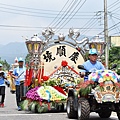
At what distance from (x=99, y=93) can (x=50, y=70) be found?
7578 millimetres

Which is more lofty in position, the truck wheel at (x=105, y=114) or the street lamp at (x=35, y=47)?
the street lamp at (x=35, y=47)

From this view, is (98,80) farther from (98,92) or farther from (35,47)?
(35,47)

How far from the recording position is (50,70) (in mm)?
16703

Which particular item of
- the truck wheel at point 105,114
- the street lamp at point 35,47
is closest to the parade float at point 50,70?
the street lamp at point 35,47

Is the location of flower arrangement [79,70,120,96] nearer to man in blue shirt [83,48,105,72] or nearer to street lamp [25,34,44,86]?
man in blue shirt [83,48,105,72]

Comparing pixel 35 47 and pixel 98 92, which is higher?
pixel 35 47

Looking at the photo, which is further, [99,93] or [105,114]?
[105,114]

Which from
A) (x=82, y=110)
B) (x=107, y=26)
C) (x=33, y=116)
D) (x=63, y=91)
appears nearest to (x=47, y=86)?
(x=63, y=91)

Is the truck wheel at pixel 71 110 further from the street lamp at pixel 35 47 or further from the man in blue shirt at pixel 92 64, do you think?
the street lamp at pixel 35 47

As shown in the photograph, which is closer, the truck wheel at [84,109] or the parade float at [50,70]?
the truck wheel at [84,109]

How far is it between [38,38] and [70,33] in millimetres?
1452

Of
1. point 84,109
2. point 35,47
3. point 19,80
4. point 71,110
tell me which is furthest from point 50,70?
point 84,109

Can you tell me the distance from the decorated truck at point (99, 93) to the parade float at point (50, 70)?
1369 millimetres

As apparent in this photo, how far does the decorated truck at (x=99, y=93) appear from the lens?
927 cm
